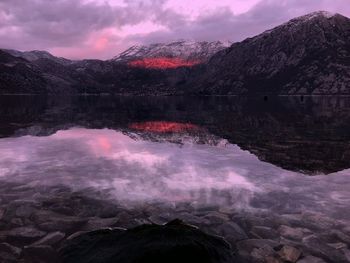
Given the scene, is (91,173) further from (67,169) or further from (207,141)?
(207,141)

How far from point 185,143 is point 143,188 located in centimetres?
1478

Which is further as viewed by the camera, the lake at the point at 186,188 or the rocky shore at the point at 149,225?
the lake at the point at 186,188

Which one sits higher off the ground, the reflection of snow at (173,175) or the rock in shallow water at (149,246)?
the rock in shallow water at (149,246)

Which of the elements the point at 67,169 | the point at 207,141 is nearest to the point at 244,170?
the point at 67,169

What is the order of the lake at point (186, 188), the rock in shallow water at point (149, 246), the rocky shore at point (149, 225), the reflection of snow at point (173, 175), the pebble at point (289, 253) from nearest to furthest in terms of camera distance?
1. the rock in shallow water at point (149, 246)
2. the pebble at point (289, 253)
3. the rocky shore at point (149, 225)
4. the lake at point (186, 188)
5. the reflection of snow at point (173, 175)

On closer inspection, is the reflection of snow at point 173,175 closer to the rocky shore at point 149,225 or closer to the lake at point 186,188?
the lake at point 186,188

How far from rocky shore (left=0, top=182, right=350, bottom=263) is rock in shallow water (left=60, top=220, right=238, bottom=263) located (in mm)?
188

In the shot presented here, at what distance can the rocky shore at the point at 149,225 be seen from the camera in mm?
11250

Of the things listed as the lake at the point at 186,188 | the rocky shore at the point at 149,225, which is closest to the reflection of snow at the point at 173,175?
the lake at the point at 186,188

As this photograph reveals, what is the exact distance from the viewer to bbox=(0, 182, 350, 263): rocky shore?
36.9ft

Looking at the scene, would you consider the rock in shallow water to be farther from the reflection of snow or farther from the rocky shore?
the reflection of snow

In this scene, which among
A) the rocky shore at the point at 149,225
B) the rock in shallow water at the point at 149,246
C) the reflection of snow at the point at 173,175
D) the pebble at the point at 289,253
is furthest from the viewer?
the reflection of snow at the point at 173,175

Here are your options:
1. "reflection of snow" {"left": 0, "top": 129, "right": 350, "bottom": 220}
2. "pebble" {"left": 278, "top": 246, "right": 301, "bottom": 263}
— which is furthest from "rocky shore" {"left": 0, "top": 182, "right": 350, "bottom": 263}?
"reflection of snow" {"left": 0, "top": 129, "right": 350, "bottom": 220}

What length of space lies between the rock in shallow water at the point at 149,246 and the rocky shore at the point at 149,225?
7.4 inches
